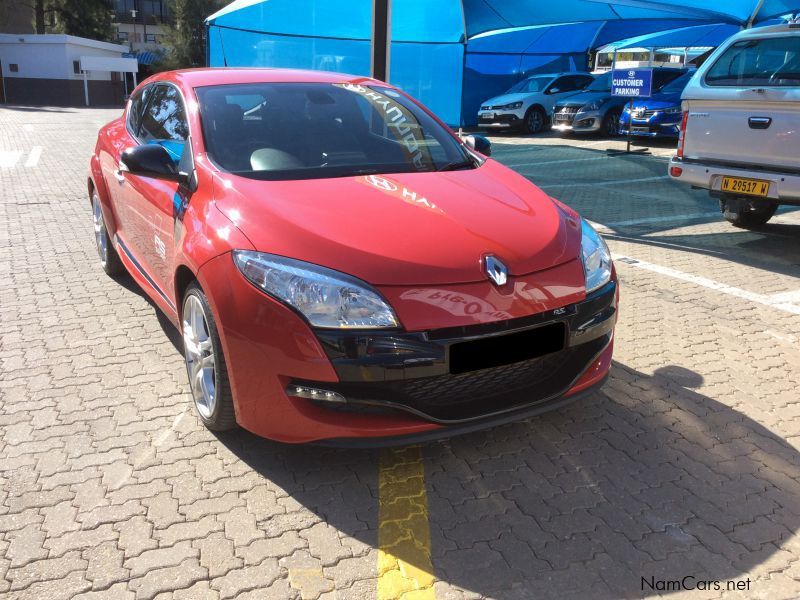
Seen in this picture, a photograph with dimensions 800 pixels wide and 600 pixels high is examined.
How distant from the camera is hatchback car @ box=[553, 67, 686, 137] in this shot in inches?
656

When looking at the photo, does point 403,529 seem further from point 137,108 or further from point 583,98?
point 583,98

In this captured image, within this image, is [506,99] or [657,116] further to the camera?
[506,99]

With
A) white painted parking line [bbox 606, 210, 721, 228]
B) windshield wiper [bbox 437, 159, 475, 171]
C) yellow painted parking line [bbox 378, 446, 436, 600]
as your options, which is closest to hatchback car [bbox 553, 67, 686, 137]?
white painted parking line [bbox 606, 210, 721, 228]

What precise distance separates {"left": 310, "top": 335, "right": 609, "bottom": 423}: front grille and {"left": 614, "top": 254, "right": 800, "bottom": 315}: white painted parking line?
9.25 feet

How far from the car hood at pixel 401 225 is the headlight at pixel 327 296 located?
4cm

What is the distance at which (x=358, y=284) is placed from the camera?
2.61 metres

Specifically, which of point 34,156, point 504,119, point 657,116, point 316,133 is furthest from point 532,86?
point 316,133

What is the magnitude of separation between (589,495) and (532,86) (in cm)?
1809

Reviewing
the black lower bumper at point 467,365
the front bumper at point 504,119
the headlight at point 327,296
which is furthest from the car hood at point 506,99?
the headlight at point 327,296

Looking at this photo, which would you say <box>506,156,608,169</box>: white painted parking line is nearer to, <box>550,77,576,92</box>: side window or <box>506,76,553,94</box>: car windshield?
<box>506,76,553,94</box>: car windshield

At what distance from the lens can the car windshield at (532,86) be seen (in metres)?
19.2

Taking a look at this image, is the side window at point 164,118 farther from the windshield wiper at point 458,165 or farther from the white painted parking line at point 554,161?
the white painted parking line at point 554,161

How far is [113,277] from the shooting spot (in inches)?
221

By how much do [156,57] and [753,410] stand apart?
2441 inches
